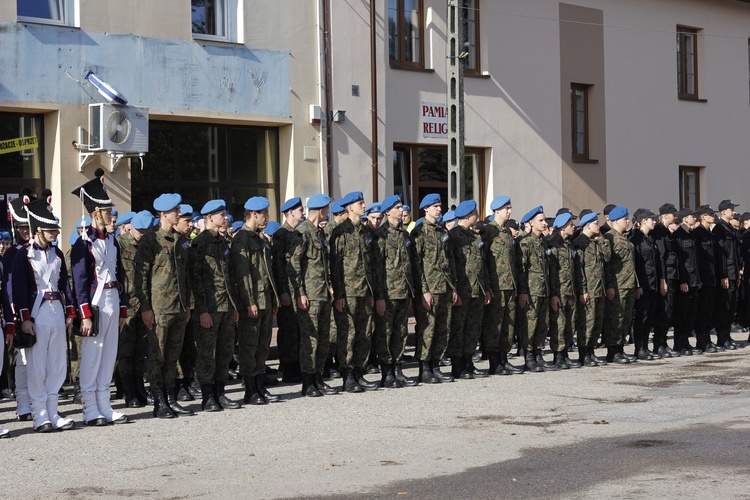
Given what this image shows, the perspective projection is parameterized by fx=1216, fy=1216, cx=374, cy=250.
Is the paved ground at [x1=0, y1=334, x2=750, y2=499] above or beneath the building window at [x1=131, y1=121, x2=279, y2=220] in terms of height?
beneath

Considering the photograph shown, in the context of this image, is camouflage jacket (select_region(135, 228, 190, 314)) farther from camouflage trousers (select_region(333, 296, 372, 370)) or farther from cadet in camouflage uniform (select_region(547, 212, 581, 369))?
cadet in camouflage uniform (select_region(547, 212, 581, 369))

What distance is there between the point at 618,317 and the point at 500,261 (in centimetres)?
206

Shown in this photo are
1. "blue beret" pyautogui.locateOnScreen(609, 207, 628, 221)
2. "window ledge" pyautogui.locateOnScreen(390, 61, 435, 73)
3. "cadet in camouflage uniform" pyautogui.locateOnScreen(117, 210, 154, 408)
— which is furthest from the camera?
"window ledge" pyautogui.locateOnScreen(390, 61, 435, 73)

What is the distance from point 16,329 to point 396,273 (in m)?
4.47

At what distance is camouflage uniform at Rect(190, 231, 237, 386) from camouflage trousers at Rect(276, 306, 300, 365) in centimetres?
233

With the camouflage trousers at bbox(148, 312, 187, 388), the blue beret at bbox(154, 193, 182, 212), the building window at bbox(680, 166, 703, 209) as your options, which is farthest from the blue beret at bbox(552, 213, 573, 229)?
the building window at bbox(680, 166, 703, 209)

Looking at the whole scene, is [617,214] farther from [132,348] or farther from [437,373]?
[132,348]

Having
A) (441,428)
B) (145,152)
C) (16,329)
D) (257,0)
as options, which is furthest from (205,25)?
(441,428)

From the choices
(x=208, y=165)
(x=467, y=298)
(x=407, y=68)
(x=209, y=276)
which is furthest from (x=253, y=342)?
(x=407, y=68)

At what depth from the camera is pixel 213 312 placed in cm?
1190

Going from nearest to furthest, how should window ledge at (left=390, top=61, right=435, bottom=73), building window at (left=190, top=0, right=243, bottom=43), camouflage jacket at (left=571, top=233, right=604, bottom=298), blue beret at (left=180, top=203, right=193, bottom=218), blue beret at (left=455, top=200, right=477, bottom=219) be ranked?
blue beret at (left=180, top=203, right=193, bottom=218), blue beret at (left=455, top=200, right=477, bottom=219), camouflage jacket at (left=571, top=233, right=604, bottom=298), building window at (left=190, top=0, right=243, bottom=43), window ledge at (left=390, top=61, right=435, bottom=73)

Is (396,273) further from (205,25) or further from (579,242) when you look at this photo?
(205,25)

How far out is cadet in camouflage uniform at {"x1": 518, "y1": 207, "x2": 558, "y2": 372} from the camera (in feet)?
48.7

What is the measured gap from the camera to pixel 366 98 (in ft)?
73.2
